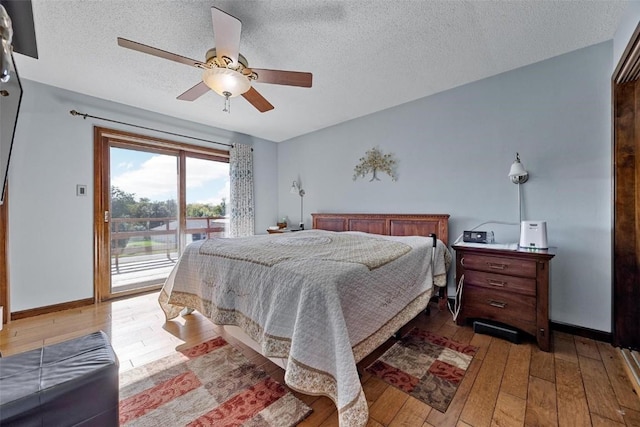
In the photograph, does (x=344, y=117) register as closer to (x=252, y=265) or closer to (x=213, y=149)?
(x=213, y=149)

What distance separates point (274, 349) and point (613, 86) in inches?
127

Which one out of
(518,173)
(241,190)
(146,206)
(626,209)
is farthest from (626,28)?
(146,206)

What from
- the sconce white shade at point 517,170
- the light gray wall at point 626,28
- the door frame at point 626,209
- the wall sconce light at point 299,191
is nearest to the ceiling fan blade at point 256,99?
the wall sconce light at point 299,191

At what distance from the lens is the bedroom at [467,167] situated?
216 cm

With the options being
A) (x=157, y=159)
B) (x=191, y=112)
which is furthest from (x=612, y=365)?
(x=157, y=159)

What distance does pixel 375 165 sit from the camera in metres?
3.55

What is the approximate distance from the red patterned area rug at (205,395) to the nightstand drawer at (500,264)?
1.81 metres

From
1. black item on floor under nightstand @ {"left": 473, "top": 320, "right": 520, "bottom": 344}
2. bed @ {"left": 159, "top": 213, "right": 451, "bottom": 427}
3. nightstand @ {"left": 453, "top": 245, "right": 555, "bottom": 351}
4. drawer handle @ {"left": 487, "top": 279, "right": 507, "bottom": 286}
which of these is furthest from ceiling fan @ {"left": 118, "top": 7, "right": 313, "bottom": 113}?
black item on floor under nightstand @ {"left": 473, "top": 320, "right": 520, "bottom": 344}

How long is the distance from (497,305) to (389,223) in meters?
1.47

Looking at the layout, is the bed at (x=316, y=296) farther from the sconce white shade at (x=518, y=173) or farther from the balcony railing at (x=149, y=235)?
the balcony railing at (x=149, y=235)

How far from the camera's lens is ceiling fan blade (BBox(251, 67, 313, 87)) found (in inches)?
74.3

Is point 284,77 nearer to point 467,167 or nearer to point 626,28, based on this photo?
point 467,167

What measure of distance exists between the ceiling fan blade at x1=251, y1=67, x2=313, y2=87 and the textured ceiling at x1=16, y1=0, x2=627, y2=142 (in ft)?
1.05

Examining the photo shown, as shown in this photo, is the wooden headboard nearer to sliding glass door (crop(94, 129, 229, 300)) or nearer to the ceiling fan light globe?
sliding glass door (crop(94, 129, 229, 300))
